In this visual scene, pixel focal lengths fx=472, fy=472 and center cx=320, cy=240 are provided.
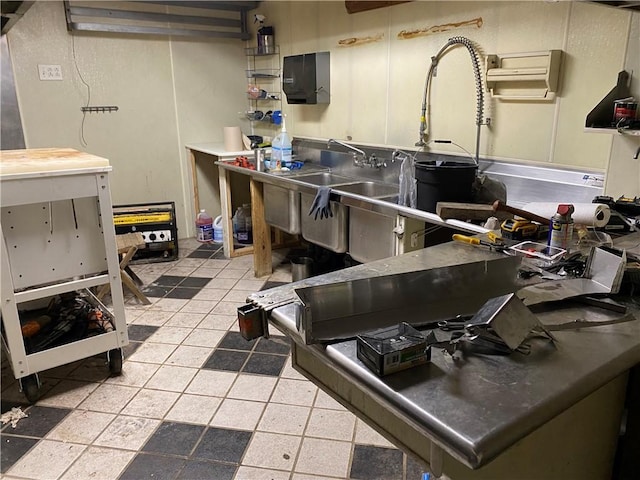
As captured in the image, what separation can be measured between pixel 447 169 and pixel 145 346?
1.92 metres

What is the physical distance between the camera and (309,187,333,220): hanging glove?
2729 mm

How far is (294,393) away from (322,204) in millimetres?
1060

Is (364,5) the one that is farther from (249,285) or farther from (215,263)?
(215,263)

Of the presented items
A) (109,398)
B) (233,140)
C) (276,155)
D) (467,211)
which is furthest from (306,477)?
(233,140)

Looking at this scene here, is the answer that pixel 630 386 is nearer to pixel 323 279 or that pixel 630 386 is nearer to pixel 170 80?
pixel 323 279

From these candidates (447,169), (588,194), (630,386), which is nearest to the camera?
(630,386)

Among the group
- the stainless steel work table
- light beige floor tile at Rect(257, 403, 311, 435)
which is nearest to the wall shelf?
the stainless steel work table

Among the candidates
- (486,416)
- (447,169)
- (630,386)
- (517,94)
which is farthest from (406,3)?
(486,416)

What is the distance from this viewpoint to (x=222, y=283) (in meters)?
3.62

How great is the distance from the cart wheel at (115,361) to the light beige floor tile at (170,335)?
347 millimetres

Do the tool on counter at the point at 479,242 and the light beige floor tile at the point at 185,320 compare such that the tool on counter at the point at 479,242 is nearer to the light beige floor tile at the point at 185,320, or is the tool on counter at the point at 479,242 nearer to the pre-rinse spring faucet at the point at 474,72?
the pre-rinse spring faucet at the point at 474,72

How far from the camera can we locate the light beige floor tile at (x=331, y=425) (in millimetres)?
1979

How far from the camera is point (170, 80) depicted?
14.1ft

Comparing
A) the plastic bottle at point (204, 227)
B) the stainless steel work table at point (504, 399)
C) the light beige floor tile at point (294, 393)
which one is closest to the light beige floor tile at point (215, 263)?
the plastic bottle at point (204, 227)
